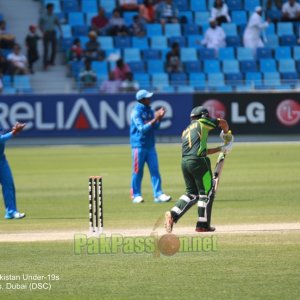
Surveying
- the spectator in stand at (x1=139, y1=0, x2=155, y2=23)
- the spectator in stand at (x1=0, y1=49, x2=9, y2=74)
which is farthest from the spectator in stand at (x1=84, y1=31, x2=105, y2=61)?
the spectator in stand at (x1=0, y1=49, x2=9, y2=74)

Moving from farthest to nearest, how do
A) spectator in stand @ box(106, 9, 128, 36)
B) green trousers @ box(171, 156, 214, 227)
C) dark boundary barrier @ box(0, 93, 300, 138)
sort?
spectator in stand @ box(106, 9, 128, 36) < dark boundary barrier @ box(0, 93, 300, 138) < green trousers @ box(171, 156, 214, 227)

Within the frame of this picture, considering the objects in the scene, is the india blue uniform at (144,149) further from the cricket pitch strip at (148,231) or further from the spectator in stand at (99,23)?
the spectator in stand at (99,23)

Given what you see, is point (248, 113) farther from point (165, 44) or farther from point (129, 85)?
point (165, 44)

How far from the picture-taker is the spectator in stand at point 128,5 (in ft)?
115

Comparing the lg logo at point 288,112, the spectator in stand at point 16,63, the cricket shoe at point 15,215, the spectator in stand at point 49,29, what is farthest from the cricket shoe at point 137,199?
the spectator in stand at point 49,29

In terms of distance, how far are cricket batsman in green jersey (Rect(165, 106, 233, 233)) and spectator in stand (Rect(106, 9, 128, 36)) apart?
20879mm

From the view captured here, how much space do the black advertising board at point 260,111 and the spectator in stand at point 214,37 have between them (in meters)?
3.90

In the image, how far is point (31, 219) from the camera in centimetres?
1606

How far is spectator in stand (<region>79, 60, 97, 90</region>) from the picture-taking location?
31.7 m

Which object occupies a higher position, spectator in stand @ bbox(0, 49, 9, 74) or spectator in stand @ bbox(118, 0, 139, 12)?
spectator in stand @ bbox(118, 0, 139, 12)

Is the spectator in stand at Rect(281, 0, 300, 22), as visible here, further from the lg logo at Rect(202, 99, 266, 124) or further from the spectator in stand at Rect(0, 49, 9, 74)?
the spectator in stand at Rect(0, 49, 9, 74)

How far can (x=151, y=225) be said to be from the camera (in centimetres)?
1469

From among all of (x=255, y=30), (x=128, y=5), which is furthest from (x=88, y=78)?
(x=255, y=30)

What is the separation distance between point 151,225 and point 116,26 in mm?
20171
